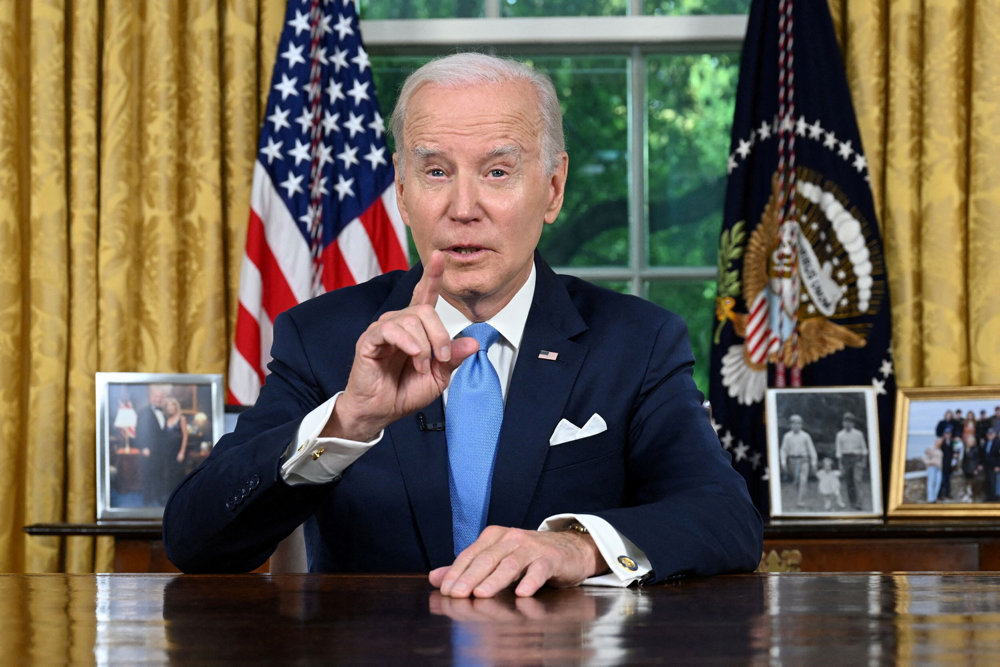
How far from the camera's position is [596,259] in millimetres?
4043

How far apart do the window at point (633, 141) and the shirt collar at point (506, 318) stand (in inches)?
83.3

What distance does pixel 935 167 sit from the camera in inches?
137

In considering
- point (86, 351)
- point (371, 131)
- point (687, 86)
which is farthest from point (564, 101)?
point (86, 351)

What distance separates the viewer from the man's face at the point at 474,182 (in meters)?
1.81

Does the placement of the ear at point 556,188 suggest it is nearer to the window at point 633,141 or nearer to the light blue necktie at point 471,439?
the light blue necktie at point 471,439

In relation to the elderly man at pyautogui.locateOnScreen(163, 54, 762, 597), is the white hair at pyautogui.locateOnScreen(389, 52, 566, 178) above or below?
above

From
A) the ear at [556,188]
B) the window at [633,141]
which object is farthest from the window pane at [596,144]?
the ear at [556,188]

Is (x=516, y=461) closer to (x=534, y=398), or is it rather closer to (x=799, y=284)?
(x=534, y=398)

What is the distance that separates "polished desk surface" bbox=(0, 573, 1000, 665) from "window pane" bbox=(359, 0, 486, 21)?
297 centimetres

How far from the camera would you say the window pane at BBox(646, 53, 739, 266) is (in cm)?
400

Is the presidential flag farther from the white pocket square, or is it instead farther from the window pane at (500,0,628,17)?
the white pocket square

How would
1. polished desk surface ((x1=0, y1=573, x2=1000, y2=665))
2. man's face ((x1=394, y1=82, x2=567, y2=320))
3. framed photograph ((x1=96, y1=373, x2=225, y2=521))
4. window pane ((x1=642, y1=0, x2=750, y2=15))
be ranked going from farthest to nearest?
window pane ((x1=642, y1=0, x2=750, y2=15))
framed photograph ((x1=96, y1=373, x2=225, y2=521))
man's face ((x1=394, y1=82, x2=567, y2=320))
polished desk surface ((x1=0, y1=573, x2=1000, y2=665))

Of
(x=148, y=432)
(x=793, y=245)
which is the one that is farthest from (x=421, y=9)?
(x=148, y=432)

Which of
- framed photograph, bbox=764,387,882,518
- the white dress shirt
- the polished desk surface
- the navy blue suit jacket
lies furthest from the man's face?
framed photograph, bbox=764,387,882,518
